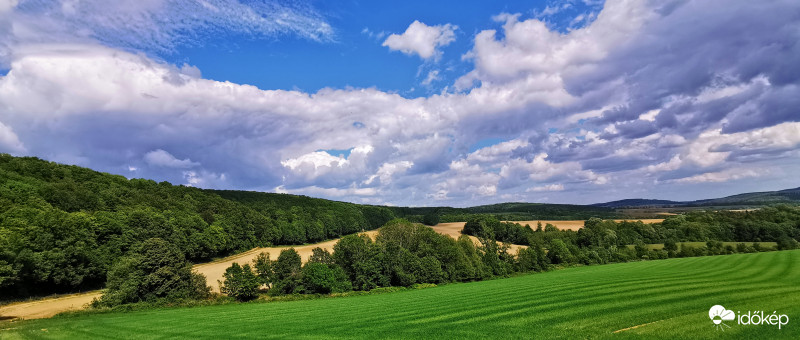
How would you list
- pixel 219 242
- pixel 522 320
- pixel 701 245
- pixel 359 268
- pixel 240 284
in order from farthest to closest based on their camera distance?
1. pixel 701 245
2. pixel 219 242
3. pixel 359 268
4. pixel 240 284
5. pixel 522 320

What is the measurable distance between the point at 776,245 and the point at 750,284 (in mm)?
→ 86462

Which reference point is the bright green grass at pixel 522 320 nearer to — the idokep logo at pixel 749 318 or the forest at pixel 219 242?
the idokep logo at pixel 749 318

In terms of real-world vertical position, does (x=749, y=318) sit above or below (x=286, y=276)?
above

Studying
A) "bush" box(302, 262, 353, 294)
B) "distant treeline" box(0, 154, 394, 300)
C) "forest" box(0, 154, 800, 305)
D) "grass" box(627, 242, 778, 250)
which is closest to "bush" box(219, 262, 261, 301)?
"forest" box(0, 154, 800, 305)

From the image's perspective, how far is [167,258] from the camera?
49906mm

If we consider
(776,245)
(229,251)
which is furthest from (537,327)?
(776,245)

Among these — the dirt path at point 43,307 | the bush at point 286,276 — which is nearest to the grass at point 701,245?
the bush at point 286,276

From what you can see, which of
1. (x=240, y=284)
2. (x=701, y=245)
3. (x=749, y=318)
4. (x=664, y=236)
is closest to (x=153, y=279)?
(x=240, y=284)

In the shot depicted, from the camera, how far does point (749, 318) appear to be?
53.2 feet

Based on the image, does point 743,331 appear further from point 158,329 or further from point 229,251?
point 229,251

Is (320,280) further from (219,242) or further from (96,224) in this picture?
(219,242)

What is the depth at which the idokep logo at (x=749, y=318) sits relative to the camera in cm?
1520

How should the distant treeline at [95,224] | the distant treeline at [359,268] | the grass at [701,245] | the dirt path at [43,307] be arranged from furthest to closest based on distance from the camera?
the grass at [701,245] → the distant treeline at [95,224] → the distant treeline at [359,268] → the dirt path at [43,307]

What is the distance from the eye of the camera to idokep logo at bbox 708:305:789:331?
15.2m
